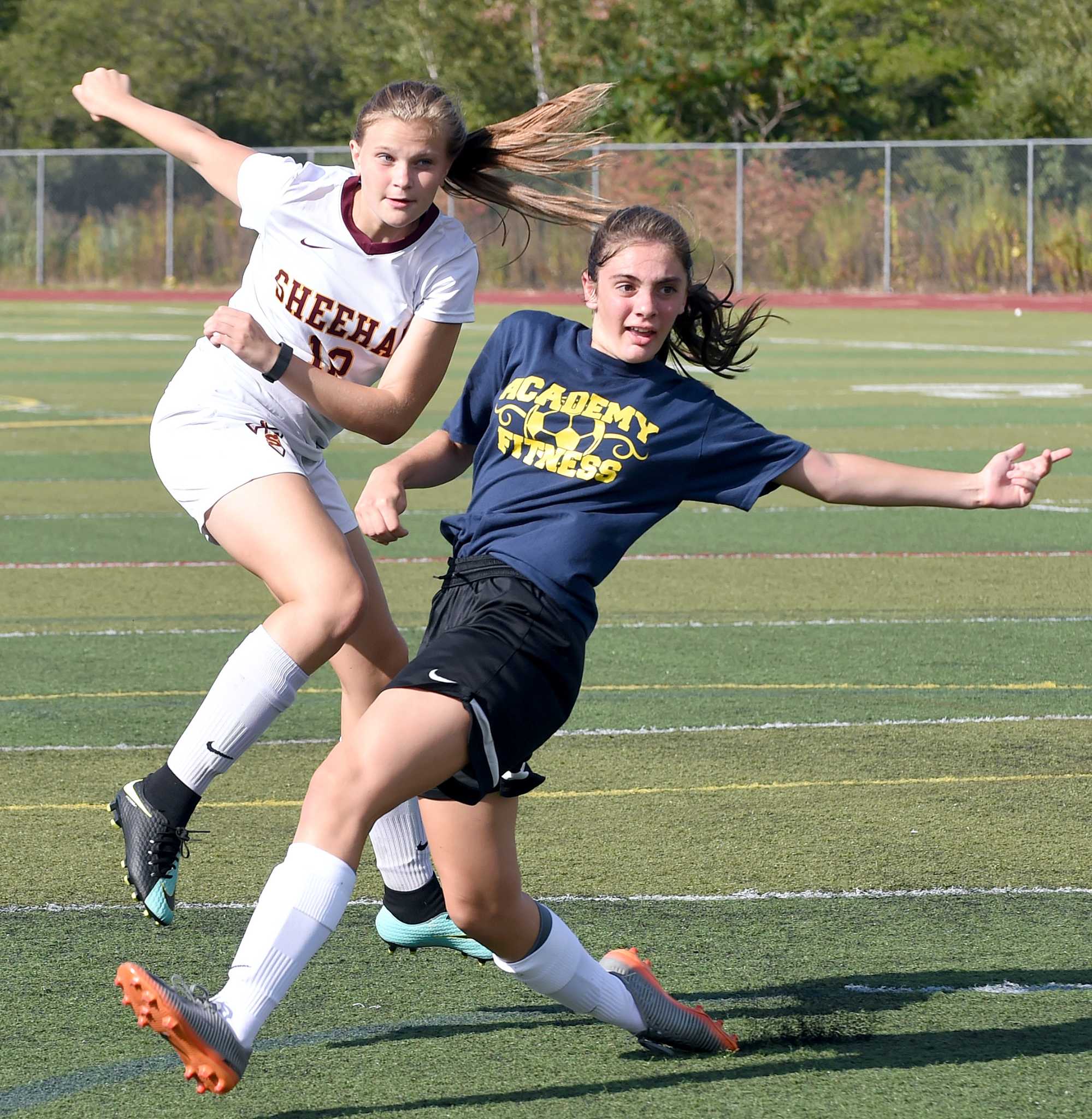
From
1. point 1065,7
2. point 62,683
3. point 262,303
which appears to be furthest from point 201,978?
point 1065,7

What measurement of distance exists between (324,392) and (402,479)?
421 mm

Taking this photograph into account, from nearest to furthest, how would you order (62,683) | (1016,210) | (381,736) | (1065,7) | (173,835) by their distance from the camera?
1. (381,736)
2. (173,835)
3. (62,683)
4. (1016,210)
5. (1065,7)

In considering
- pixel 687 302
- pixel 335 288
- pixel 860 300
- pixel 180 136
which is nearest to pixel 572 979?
pixel 687 302

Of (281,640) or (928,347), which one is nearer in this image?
(281,640)

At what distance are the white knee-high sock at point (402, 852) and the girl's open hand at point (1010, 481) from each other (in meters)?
1.58

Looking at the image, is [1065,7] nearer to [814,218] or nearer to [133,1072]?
[814,218]

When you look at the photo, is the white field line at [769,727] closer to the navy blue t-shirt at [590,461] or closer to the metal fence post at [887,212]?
the navy blue t-shirt at [590,461]

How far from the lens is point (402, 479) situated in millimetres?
4234

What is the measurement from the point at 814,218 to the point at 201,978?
3688 cm

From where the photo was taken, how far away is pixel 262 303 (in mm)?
5258

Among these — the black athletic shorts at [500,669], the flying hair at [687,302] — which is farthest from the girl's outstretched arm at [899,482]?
the black athletic shorts at [500,669]

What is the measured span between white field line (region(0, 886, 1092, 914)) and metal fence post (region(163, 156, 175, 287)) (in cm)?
3959

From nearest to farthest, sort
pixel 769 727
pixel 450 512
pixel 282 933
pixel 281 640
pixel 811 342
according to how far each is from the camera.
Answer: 1. pixel 282 933
2. pixel 281 640
3. pixel 769 727
4. pixel 450 512
5. pixel 811 342

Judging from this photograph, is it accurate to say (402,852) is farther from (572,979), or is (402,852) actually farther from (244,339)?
(244,339)
